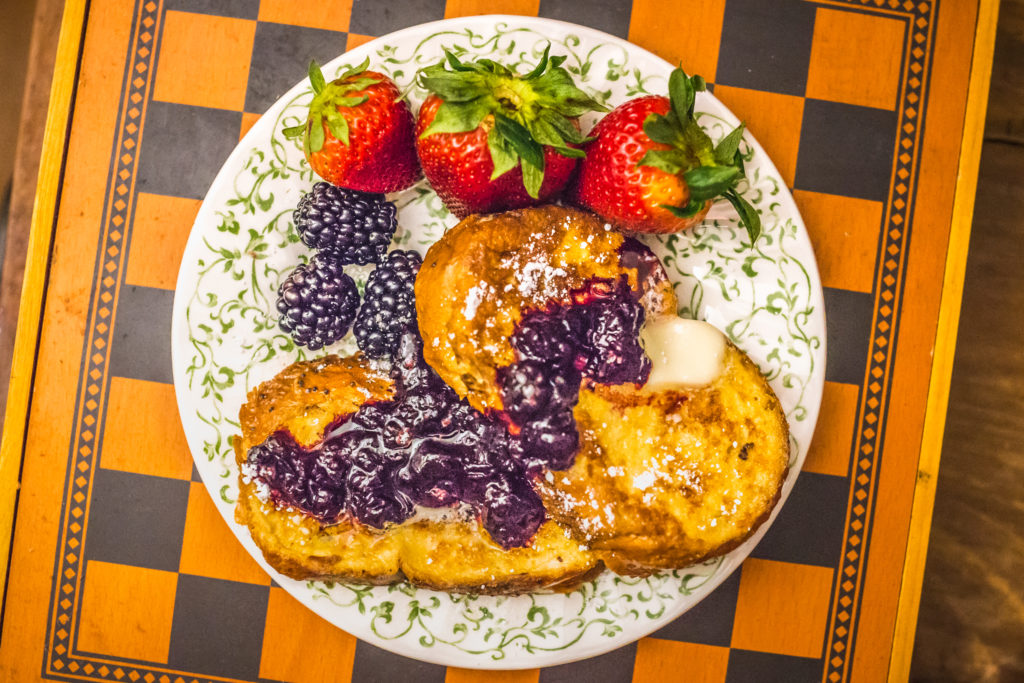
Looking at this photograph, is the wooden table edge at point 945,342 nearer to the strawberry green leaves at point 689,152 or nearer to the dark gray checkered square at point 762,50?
the dark gray checkered square at point 762,50

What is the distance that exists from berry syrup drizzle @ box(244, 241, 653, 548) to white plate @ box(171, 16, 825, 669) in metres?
0.16

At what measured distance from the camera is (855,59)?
1302mm

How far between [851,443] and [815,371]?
0.23 meters

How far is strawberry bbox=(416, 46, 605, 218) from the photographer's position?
0.95 metres

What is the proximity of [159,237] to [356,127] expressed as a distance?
1.82 feet

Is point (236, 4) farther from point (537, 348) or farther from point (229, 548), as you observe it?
point (229, 548)

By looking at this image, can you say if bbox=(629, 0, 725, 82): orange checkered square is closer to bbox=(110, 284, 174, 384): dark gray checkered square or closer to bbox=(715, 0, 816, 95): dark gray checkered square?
bbox=(715, 0, 816, 95): dark gray checkered square

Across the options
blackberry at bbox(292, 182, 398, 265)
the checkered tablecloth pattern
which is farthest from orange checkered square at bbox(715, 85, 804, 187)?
blackberry at bbox(292, 182, 398, 265)

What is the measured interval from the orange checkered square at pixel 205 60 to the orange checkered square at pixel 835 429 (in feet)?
4.51

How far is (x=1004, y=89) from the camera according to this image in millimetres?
1474

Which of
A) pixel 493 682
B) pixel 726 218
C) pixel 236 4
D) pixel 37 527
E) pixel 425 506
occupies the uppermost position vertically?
pixel 236 4

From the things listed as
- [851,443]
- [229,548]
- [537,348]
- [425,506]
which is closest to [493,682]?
[425,506]

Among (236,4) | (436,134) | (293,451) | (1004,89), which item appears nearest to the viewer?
(436,134)

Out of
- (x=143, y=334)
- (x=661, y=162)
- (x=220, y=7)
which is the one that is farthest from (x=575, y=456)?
(x=220, y=7)
